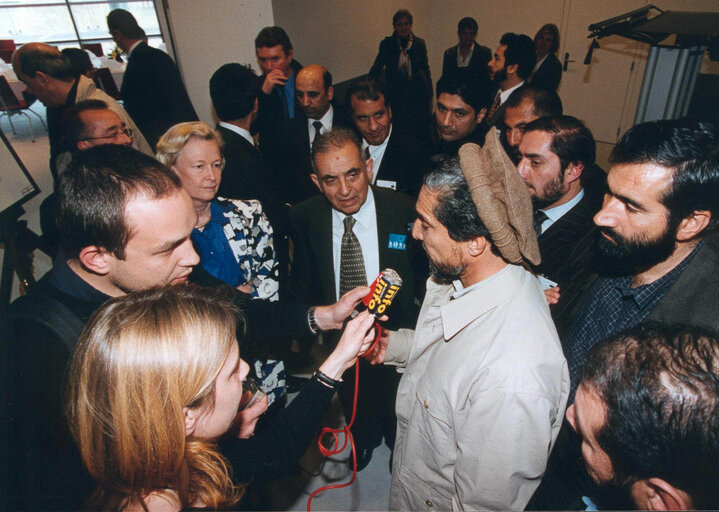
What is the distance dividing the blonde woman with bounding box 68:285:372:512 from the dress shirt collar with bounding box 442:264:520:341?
0.74 m

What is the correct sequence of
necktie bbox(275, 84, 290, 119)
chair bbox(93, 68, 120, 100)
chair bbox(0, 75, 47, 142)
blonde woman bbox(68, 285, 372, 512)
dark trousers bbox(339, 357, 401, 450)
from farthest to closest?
chair bbox(93, 68, 120, 100), chair bbox(0, 75, 47, 142), necktie bbox(275, 84, 290, 119), dark trousers bbox(339, 357, 401, 450), blonde woman bbox(68, 285, 372, 512)

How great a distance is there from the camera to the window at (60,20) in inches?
357

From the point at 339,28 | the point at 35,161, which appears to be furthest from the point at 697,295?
the point at 35,161

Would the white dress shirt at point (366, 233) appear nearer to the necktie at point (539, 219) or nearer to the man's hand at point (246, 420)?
the necktie at point (539, 219)

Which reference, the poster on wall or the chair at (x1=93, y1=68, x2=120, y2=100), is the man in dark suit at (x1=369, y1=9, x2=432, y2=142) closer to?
the poster on wall

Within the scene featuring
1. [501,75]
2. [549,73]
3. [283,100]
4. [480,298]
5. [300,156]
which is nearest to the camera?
[480,298]

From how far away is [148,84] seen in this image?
3781 millimetres

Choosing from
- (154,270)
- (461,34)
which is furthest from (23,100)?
(154,270)

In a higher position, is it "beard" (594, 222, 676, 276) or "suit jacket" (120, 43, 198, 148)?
"suit jacket" (120, 43, 198, 148)

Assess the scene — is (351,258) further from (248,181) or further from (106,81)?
(106,81)

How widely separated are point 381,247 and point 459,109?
4.84 ft

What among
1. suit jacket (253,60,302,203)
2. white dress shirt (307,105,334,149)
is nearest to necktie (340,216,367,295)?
suit jacket (253,60,302,203)

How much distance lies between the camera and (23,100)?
317 inches

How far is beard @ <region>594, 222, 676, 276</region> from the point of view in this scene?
1.43 metres
